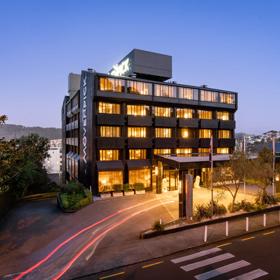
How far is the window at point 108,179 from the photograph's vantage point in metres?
31.9

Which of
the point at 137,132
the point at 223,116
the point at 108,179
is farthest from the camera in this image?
the point at 223,116

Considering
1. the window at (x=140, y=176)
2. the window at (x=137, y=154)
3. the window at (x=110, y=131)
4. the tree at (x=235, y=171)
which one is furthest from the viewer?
the window at (x=137, y=154)

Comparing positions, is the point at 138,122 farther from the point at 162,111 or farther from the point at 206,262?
the point at 206,262

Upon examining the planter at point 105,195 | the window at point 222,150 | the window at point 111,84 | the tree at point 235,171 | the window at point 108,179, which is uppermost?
the window at point 111,84

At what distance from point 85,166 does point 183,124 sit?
54.5 feet

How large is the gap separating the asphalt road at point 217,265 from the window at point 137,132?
21.8m

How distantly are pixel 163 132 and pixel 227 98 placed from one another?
601 inches

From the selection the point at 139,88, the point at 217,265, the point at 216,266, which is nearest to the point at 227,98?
the point at 139,88

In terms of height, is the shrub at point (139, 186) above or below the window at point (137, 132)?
below

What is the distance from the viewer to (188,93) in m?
39.0

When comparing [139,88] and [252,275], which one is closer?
[252,275]


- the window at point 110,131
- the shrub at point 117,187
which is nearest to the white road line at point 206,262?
the shrub at point 117,187

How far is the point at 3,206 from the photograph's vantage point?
72.8 ft

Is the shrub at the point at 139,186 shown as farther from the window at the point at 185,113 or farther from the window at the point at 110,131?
the window at the point at 185,113
